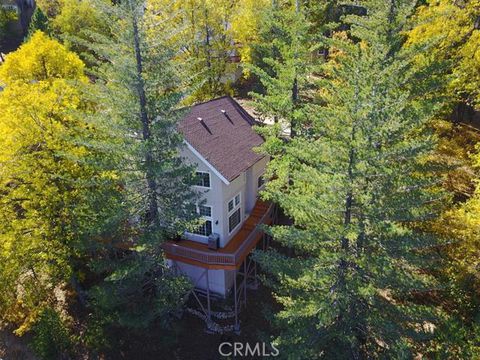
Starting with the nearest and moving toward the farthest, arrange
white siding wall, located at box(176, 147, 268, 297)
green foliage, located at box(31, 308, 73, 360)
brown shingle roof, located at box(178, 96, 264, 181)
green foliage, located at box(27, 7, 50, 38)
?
green foliage, located at box(31, 308, 73, 360)
brown shingle roof, located at box(178, 96, 264, 181)
white siding wall, located at box(176, 147, 268, 297)
green foliage, located at box(27, 7, 50, 38)

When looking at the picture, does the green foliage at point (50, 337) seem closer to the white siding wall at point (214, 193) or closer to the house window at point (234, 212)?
the white siding wall at point (214, 193)

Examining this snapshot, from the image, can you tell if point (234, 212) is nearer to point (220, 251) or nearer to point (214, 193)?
point (214, 193)

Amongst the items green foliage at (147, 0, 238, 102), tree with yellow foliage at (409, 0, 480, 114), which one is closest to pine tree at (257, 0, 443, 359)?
tree with yellow foliage at (409, 0, 480, 114)

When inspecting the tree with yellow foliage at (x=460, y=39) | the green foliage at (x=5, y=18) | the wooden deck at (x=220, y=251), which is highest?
the green foliage at (x=5, y=18)

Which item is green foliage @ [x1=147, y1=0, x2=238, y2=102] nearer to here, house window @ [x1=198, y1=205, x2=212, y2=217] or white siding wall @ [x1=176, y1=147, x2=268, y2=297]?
white siding wall @ [x1=176, y1=147, x2=268, y2=297]

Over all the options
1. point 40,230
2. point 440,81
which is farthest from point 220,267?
point 440,81

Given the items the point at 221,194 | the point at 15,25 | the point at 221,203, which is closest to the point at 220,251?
the point at 221,203

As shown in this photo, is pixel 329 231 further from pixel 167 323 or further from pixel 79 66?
pixel 79 66

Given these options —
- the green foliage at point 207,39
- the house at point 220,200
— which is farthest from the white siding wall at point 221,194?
the green foliage at point 207,39
